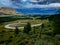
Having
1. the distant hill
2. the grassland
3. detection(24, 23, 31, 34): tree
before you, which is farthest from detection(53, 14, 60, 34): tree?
the distant hill

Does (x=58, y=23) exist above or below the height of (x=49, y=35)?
above

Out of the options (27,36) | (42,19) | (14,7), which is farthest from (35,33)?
(14,7)

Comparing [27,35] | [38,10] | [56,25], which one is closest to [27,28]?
[27,35]

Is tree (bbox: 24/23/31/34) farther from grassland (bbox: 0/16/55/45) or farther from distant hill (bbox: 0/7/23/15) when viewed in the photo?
distant hill (bbox: 0/7/23/15)

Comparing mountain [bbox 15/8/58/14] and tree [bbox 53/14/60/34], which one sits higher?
mountain [bbox 15/8/58/14]

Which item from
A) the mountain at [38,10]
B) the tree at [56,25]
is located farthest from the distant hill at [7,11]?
the tree at [56,25]

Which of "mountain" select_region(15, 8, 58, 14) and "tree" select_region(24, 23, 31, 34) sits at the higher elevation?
"mountain" select_region(15, 8, 58, 14)

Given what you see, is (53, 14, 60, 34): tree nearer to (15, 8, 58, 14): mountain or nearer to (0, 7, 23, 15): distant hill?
(15, 8, 58, 14): mountain

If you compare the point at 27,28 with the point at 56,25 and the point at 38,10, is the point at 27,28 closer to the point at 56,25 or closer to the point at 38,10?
the point at 38,10

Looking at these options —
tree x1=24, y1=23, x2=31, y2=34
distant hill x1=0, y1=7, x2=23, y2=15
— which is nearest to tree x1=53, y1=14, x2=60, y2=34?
tree x1=24, y1=23, x2=31, y2=34

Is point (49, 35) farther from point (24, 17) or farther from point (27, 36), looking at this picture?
point (24, 17)

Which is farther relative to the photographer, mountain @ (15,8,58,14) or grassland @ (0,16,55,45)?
mountain @ (15,8,58,14)
